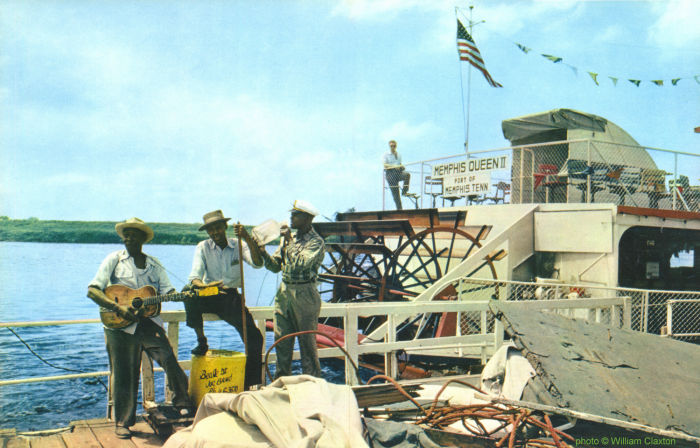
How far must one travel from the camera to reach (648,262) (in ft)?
45.9

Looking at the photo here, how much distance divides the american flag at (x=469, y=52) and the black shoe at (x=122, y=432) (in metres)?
A: 13.8

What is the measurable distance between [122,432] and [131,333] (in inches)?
27.4

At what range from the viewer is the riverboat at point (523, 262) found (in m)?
6.12

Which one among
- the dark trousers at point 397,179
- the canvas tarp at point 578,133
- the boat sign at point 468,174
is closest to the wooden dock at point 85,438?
the boat sign at point 468,174

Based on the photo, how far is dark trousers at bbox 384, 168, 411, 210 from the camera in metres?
14.8

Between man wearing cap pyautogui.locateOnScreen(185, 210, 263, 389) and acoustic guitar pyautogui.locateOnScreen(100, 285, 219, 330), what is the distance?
1.12 feet

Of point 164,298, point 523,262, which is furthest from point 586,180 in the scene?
point 164,298

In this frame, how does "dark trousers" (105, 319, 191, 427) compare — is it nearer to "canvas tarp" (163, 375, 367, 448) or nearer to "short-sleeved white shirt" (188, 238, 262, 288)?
"short-sleeved white shirt" (188, 238, 262, 288)

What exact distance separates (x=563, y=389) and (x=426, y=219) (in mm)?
8898

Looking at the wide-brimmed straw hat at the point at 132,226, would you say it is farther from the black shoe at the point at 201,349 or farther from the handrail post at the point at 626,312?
the handrail post at the point at 626,312

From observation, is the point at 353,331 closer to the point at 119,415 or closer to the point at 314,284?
the point at 314,284

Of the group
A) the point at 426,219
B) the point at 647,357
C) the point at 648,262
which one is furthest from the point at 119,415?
the point at 648,262

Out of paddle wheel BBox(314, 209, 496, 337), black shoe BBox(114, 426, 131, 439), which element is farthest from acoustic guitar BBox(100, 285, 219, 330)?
paddle wheel BBox(314, 209, 496, 337)

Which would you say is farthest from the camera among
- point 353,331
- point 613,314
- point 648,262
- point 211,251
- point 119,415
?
point 648,262
